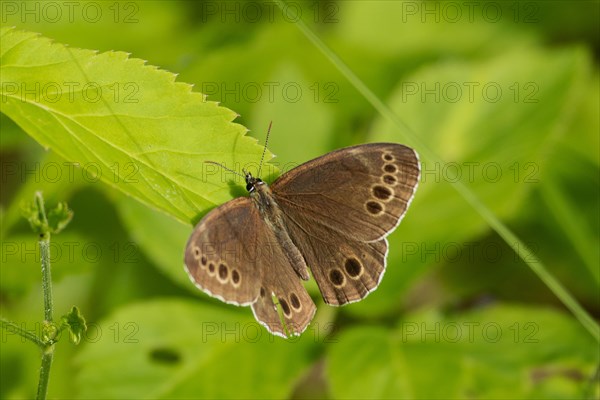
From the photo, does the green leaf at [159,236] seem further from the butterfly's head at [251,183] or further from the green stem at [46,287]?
the green stem at [46,287]

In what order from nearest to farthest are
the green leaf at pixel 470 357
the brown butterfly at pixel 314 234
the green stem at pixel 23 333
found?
the green stem at pixel 23 333 < the brown butterfly at pixel 314 234 < the green leaf at pixel 470 357

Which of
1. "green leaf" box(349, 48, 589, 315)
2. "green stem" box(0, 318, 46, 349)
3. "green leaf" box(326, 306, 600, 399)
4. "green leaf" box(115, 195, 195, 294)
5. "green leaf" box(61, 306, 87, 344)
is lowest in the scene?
"green leaf" box(326, 306, 600, 399)

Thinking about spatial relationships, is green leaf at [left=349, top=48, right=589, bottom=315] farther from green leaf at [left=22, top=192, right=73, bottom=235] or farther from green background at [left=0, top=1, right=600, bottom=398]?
green leaf at [left=22, top=192, right=73, bottom=235]

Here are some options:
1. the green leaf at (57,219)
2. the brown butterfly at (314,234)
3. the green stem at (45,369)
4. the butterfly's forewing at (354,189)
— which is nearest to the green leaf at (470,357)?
the brown butterfly at (314,234)

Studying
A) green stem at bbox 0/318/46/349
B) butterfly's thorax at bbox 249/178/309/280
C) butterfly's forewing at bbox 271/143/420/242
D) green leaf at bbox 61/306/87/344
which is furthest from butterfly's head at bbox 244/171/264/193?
green stem at bbox 0/318/46/349

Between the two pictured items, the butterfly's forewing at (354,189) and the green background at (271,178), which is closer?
the green background at (271,178)

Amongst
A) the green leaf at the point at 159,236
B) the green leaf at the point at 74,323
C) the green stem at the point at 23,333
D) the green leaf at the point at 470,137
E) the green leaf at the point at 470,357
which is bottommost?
the green leaf at the point at 470,357
